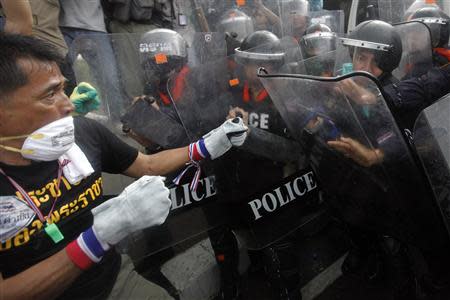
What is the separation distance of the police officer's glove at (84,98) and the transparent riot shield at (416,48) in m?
2.47

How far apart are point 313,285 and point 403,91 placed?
1.73m

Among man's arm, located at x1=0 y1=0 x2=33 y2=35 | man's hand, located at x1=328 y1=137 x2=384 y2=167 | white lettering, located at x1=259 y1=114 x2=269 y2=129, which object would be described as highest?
man's arm, located at x1=0 y1=0 x2=33 y2=35

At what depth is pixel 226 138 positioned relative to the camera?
1.95m

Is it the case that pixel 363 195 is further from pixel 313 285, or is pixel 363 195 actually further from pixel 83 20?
pixel 83 20

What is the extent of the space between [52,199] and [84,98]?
→ 1.00m

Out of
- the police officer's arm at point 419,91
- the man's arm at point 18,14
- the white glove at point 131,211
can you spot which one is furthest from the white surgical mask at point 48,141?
the police officer's arm at point 419,91

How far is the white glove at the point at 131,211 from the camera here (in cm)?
125

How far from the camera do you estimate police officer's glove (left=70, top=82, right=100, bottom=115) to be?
7.38 feet

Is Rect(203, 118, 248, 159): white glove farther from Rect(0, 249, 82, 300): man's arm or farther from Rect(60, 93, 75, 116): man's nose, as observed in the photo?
Rect(0, 249, 82, 300): man's arm

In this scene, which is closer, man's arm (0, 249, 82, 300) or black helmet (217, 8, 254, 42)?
man's arm (0, 249, 82, 300)

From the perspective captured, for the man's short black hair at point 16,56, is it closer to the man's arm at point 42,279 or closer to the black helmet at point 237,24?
the man's arm at point 42,279

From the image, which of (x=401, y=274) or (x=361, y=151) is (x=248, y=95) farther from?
(x=401, y=274)

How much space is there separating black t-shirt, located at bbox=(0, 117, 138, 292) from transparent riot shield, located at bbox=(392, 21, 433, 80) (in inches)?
99.1

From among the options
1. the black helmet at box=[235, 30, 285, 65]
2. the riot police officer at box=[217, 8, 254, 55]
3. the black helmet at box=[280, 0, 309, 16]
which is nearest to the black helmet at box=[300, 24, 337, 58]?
the black helmet at box=[235, 30, 285, 65]
